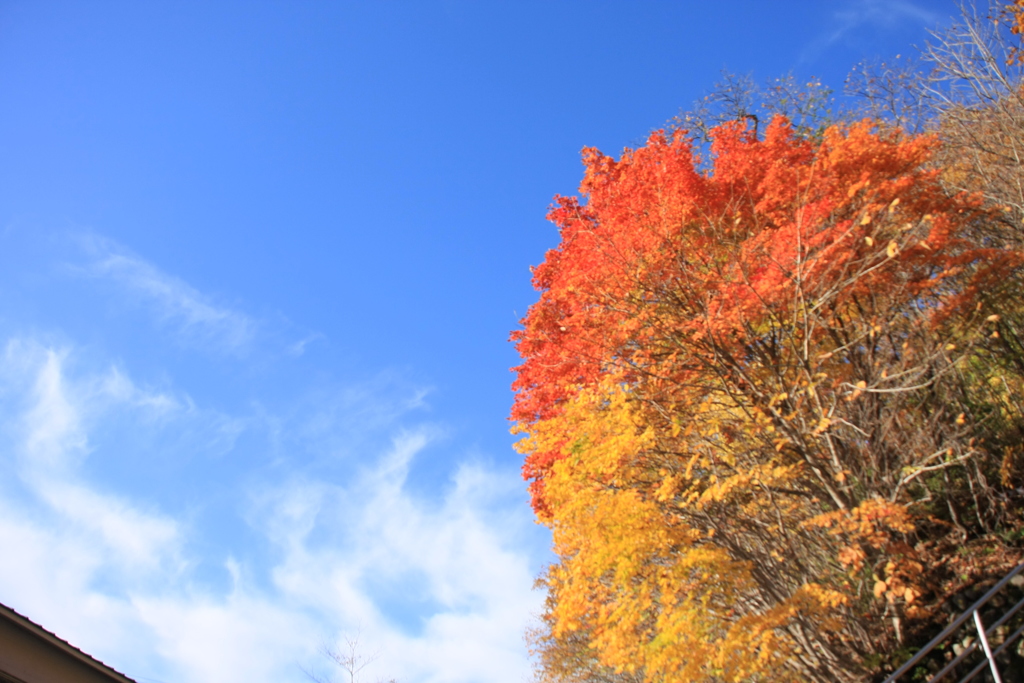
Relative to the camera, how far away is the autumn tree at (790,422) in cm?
942

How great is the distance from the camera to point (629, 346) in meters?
12.6

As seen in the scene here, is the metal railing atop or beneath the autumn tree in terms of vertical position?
beneath

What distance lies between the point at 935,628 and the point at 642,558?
4297 mm

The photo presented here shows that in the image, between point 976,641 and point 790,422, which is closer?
point 976,641

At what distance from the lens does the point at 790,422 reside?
10227 millimetres

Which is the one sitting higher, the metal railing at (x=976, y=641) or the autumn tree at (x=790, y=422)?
the autumn tree at (x=790, y=422)

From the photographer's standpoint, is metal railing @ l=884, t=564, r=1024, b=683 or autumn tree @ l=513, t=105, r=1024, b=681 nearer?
metal railing @ l=884, t=564, r=1024, b=683

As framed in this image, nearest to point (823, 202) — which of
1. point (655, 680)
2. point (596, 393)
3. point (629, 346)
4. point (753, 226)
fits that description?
point (753, 226)

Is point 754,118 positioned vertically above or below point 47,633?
above

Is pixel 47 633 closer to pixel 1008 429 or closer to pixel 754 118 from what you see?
pixel 1008 429

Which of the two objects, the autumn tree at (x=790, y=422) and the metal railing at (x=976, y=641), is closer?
the metal railing at (x=976, y=641)

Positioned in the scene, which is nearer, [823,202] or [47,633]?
[47,633]

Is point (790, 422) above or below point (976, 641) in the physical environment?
above

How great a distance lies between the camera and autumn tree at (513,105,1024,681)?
371 inches
